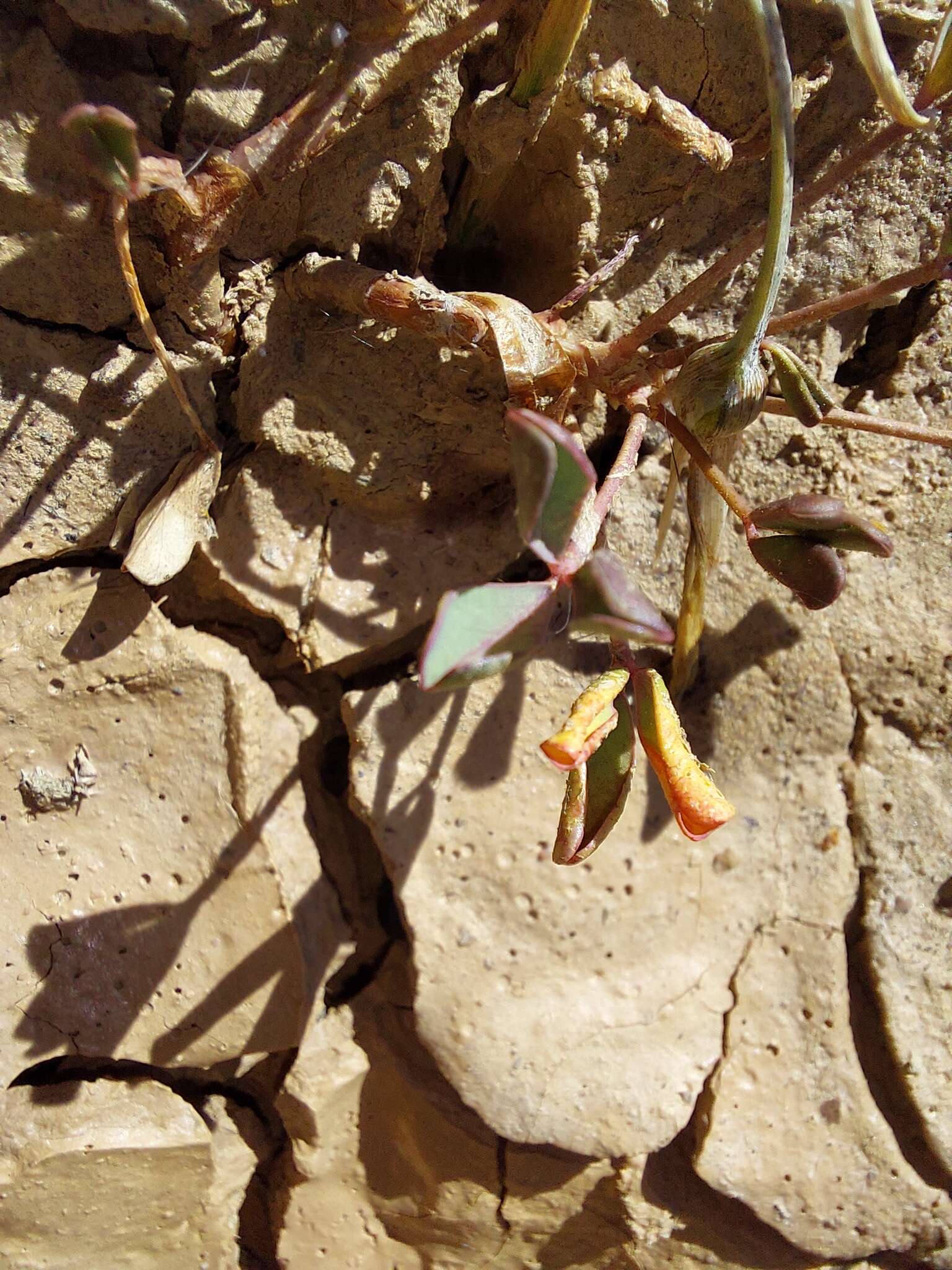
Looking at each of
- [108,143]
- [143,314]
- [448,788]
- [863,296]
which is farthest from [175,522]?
[863,296]

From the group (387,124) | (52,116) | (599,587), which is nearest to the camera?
(599,587)

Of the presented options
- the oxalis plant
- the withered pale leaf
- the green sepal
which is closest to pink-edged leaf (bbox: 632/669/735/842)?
the oxalis plant

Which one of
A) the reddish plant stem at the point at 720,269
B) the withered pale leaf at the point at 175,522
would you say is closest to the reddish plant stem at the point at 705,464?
the reddish plant stem at the point at 720,269

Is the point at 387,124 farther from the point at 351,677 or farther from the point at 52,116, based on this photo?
the point at 351,677

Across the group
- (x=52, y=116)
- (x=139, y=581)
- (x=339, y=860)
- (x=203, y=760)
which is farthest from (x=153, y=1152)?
(x=52, y=116)

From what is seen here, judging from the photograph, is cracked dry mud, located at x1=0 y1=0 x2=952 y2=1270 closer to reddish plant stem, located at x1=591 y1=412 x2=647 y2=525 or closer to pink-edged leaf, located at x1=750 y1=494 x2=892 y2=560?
reddish plant stem, located at x1=591 y1=412 x2=647 y2=525

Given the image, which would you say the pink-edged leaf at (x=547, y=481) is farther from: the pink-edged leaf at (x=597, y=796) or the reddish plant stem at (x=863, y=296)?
the reddish plant stem at (x=863, y=296)
